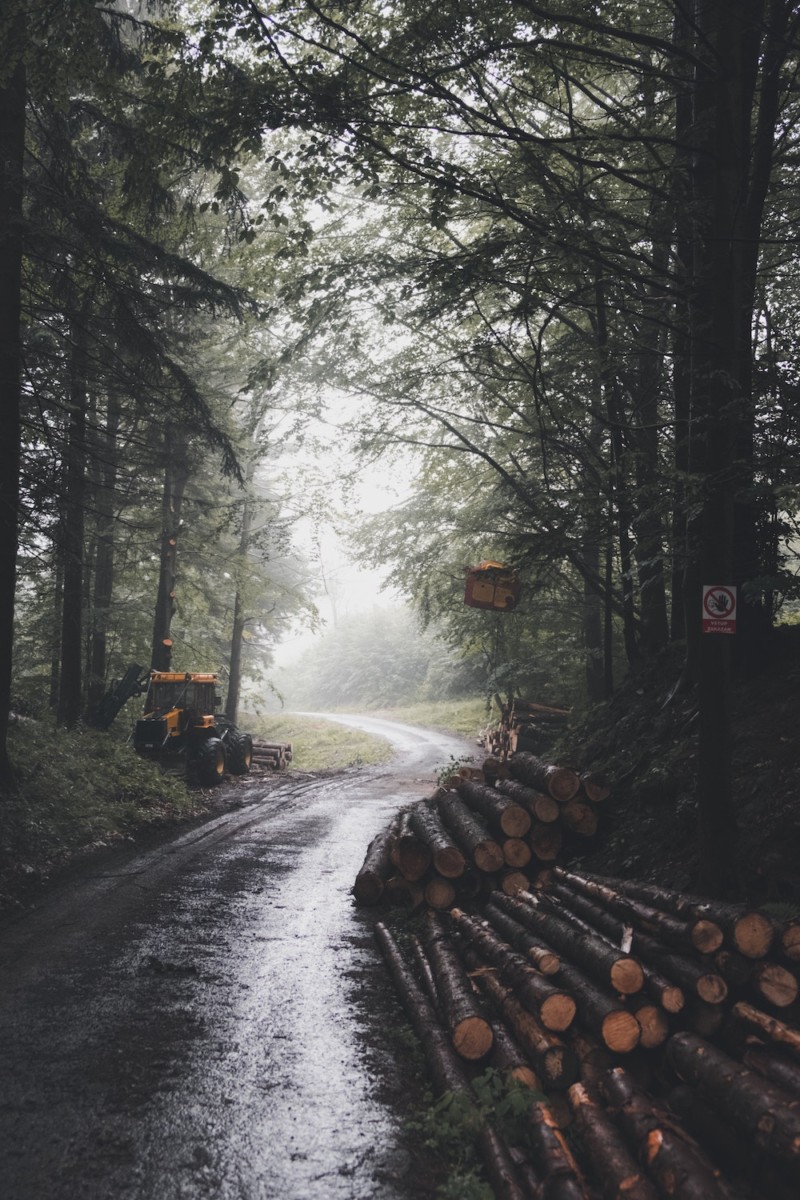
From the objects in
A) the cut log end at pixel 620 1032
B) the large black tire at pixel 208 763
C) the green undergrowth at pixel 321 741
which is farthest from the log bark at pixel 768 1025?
the green undergrowth at pixel 321 741

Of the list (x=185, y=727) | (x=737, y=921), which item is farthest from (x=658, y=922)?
(x=185, y=727)

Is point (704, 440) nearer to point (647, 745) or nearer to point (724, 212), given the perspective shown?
point (724, 212)

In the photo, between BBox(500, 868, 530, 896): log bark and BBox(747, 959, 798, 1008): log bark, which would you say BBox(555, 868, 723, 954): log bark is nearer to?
BBox(747, 959, 798, 1008): log bark

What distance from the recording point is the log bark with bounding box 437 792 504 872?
701 centimetres

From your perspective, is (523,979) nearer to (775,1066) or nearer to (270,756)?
(775,1066)

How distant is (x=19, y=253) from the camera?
9.50m

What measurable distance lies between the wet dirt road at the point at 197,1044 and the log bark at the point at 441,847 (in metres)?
1.00

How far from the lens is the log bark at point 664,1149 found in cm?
296

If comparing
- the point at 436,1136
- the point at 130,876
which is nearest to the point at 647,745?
the point at 436,1136

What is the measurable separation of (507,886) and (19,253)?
10153mm

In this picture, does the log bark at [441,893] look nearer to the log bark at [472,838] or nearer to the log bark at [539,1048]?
the log bark at [472,838]

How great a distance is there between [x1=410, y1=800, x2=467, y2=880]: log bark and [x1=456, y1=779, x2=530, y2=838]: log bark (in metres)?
0.50

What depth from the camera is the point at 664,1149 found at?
3.16 meters

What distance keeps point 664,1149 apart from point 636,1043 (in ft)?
2.69
